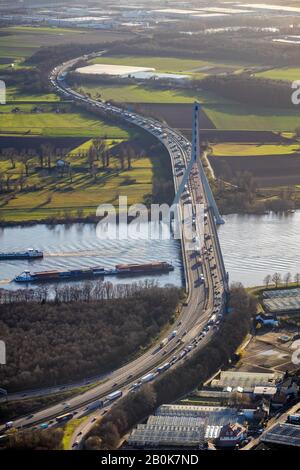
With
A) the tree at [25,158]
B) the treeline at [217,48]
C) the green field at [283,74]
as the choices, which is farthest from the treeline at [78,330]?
the treeline at [217,48]

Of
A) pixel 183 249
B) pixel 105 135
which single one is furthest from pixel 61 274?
pixel 105 135

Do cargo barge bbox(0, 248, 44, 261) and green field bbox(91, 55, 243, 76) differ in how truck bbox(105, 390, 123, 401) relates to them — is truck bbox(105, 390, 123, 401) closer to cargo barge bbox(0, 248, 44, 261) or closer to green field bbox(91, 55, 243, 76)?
cargo barge bbox(0, 248, 44, 261)

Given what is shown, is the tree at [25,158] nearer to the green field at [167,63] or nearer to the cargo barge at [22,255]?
the cargo barge at [22,255]

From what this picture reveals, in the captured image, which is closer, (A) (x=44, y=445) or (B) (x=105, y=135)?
(A) (x=44, y=445)

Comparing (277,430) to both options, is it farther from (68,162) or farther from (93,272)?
(68,162)

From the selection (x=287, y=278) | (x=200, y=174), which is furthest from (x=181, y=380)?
(x=200, y=174)

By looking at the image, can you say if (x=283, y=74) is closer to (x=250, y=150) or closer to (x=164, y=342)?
(x=250, y=150)
